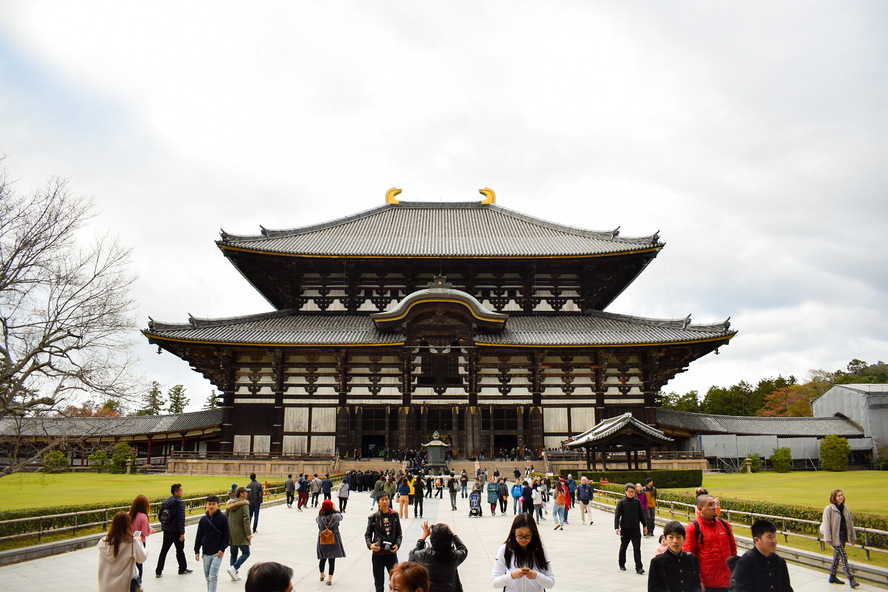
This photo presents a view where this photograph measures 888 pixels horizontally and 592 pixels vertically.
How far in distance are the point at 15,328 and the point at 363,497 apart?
1853 cm

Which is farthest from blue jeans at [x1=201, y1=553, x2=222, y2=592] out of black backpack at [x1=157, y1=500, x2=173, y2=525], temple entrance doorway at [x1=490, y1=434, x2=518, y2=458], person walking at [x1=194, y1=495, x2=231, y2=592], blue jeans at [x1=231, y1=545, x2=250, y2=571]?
temple entrance doorway at [x1=490, y1=434, x2=518, y2=458]

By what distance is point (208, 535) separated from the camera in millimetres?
9961

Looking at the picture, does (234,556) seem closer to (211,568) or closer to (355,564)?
(211,568)

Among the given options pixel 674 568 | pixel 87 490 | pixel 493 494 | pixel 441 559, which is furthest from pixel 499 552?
pixel 87 490

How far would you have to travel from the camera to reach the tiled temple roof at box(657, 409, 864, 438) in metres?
44.5

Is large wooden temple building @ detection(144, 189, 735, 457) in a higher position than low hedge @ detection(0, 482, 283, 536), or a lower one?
higher

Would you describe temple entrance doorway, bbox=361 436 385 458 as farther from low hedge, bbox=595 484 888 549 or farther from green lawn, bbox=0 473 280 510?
low hedge, bbox=595 484 888 549

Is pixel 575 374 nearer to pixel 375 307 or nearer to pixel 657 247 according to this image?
pixel 657 247

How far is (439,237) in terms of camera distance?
47469mm

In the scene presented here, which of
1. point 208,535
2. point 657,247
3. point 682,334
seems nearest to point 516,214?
point 657,247

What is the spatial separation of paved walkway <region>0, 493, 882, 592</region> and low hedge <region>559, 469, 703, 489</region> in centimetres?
806

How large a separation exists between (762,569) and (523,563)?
264cm

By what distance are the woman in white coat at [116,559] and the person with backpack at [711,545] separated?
21.7 feet

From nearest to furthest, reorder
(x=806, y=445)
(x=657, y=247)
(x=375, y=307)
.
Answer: (x=657, y=247) → (x=375, y=307) → (x=806, y=445)
